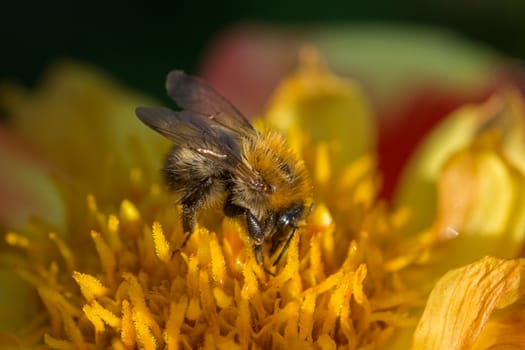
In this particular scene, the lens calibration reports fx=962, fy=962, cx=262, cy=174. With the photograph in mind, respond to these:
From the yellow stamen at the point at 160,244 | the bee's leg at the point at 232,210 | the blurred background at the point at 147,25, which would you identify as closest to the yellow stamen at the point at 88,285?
the yellow stamen at the point at 160,244

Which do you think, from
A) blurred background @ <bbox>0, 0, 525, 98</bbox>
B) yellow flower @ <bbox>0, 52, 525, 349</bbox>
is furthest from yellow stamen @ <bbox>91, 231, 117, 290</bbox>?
blurred background @ <bbox>0, 0, 525, 98</bbox>

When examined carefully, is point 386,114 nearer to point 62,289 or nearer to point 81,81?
point 81,81

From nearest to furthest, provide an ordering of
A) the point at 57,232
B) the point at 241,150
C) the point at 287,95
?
the point at 241,150
the point at 57,232
the point at 287,95

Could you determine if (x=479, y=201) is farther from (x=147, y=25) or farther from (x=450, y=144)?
(x=147, y=25)

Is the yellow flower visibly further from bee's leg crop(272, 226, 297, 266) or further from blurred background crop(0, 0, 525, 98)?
blurred background crop(0, 0, 525, 98)

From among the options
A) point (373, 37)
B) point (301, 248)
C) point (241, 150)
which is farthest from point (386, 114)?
point (241, 150)

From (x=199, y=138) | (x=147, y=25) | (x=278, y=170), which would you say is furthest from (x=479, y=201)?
(x=147, y=25)
